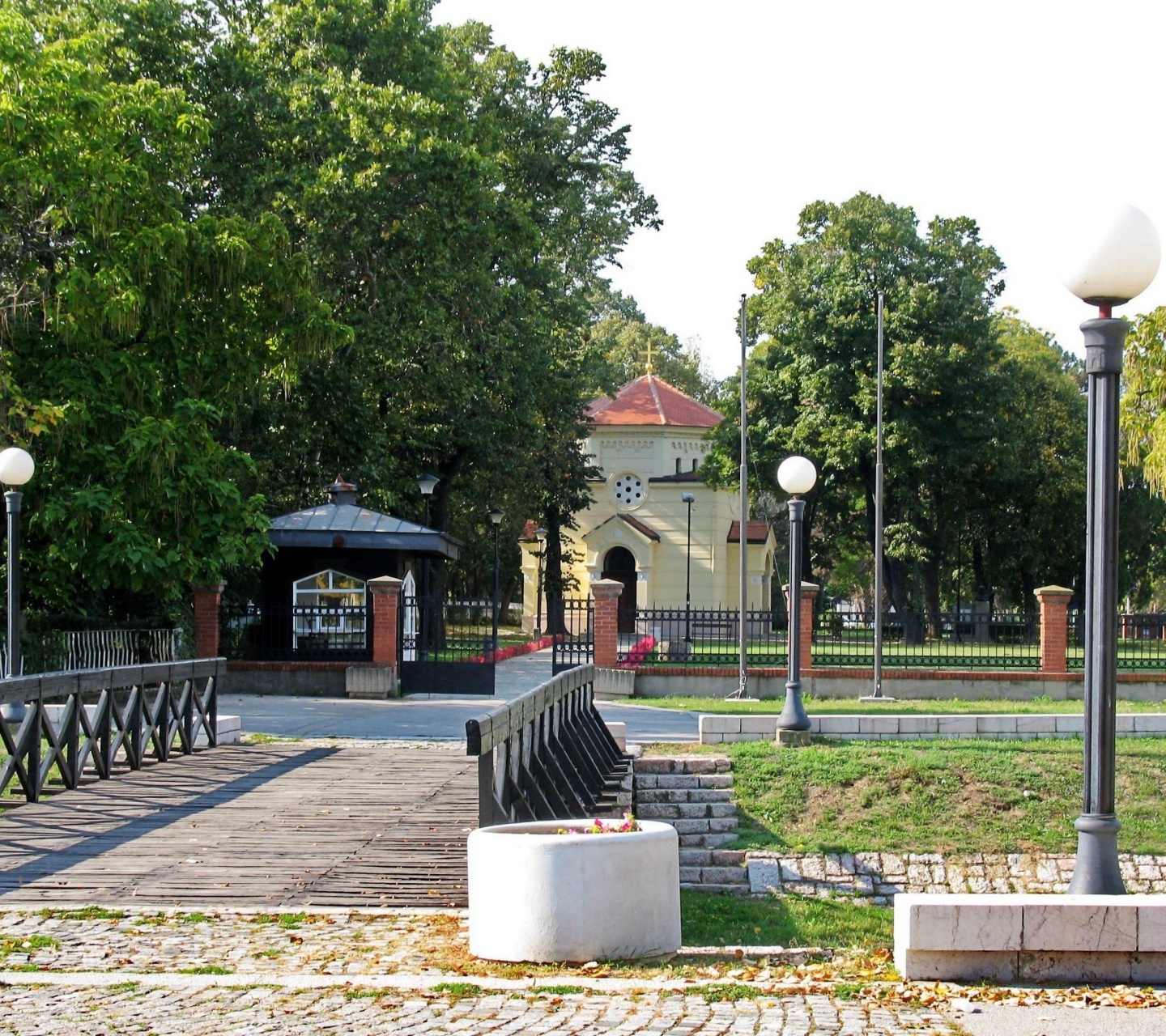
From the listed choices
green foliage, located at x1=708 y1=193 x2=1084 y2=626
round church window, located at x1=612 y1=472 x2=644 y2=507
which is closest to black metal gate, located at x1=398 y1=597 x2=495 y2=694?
green foliage, located at x1=708 y1=193 x2=1084 y2=626

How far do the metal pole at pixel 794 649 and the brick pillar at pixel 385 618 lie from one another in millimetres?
9299

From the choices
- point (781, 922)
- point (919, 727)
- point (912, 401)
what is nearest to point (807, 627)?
point (919, 727)

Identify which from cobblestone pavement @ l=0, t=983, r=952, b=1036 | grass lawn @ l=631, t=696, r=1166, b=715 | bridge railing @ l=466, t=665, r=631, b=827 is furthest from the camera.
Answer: grass lawn @ l=631, t=696, r=1166, b=715

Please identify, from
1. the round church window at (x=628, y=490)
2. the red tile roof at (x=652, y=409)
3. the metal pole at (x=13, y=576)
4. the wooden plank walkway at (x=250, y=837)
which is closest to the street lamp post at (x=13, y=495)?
the metal pole at (x=13, y=576)

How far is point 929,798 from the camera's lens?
49.3 feet

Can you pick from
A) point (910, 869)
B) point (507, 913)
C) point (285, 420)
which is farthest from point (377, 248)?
point (507, 913)

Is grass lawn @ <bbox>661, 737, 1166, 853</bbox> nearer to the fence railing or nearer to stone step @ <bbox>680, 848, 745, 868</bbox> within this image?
stone step @ <bbox>680, 848, 745, 868</bbox>

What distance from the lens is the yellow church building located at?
2119 inches

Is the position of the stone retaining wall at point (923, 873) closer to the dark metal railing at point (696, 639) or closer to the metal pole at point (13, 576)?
the metal pole at point (13, 576)

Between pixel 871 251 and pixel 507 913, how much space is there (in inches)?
1622

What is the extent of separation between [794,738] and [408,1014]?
11558 mm

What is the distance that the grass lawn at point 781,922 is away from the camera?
1025 cm

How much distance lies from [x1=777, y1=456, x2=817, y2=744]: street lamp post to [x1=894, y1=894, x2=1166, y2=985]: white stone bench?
10154 mm

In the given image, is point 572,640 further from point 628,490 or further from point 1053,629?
point 628,490
